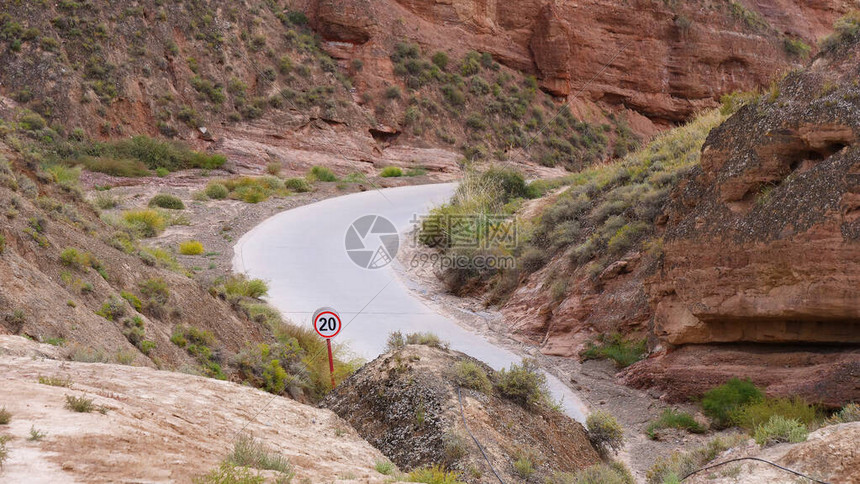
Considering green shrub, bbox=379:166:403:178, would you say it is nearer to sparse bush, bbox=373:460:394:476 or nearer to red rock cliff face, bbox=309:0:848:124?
red rock cliff face, bbox=309:0:848:124

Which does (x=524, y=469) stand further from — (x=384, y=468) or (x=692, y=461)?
(x=384, y=468)

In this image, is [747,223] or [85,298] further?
[747,223]

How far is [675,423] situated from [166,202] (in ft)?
61.8

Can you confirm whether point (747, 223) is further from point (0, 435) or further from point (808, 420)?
point (0, 435)

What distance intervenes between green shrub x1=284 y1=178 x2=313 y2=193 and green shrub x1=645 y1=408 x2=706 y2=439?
21.2 metres

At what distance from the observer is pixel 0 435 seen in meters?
4.05

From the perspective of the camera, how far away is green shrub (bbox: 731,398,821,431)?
28.5 ft

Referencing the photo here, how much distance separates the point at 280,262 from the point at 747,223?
40.0 feet

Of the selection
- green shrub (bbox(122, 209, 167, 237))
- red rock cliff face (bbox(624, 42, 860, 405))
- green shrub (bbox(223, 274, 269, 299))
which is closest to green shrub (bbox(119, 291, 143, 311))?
green shrub (bbox(223, 274, 269, 299))

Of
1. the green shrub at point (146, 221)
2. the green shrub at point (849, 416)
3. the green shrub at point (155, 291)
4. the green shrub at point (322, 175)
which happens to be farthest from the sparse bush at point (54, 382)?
the green shrub at point (322, 175)

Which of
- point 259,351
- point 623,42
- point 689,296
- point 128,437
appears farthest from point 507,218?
point 623,42

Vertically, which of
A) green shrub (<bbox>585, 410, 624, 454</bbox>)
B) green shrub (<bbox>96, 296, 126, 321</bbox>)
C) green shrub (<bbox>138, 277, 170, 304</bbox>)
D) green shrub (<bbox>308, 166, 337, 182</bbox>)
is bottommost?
green shrub (<bbox>308, 166, 337, 182</bbox>)

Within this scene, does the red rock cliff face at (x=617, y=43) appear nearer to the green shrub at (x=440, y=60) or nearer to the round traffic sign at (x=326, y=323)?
the green shrub at (x=440, y=60)

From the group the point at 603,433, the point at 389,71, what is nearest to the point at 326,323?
the point at 603,433
